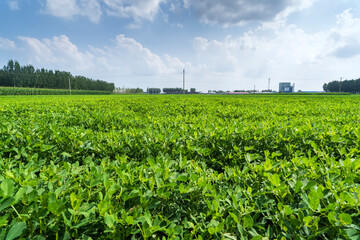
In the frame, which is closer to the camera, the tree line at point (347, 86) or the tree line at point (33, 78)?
the tree line at point (33, 78)

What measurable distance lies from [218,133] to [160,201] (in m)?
2.15

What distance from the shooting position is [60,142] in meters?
3.14

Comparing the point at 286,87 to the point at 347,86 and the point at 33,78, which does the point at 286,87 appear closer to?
the point at 347,86

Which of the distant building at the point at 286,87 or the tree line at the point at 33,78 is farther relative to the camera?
the distant building at the point at 286,87

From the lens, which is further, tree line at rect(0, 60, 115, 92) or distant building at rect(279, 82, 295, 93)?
distant building at rect(279, 82, 295, 93)

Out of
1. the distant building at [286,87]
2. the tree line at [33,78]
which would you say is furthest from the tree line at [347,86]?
the tree line at [33,78]

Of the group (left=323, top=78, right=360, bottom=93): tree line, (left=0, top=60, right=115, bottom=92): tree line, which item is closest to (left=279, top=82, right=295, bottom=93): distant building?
(left=323, top=78, right=360, bottom=93): tree line

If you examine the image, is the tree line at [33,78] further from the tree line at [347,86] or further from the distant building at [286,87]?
the tree line at [347,86]

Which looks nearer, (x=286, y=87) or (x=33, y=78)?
(x=33, y=78)

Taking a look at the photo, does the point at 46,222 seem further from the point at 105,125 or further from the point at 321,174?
the point at 105,125

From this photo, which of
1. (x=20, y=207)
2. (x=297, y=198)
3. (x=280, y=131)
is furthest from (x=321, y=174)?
(x=20, y=207)

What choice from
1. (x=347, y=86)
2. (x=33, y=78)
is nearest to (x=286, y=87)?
(x=347, y=86)

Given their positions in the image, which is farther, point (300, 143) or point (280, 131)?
point (280, 131)

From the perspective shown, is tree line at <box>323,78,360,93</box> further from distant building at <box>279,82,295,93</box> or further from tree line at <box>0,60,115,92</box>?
tree line at <box>0,60,115,92</box>
